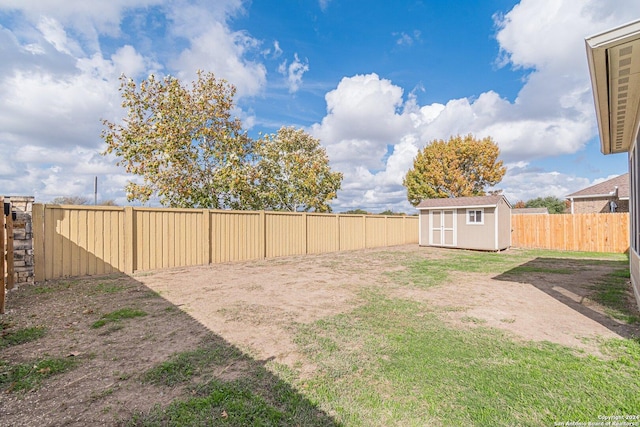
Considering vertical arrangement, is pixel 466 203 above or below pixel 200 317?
above

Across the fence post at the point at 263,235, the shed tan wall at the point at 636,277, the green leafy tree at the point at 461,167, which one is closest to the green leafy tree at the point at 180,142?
the fence post at the point at 263,235

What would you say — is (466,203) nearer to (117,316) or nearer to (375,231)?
(375,231)

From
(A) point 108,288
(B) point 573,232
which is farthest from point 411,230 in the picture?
(A) point 108,288

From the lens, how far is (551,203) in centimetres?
3484

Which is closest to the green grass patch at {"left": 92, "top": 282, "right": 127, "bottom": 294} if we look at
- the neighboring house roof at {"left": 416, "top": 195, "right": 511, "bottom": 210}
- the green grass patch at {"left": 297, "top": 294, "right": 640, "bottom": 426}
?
the green grass patch at {"left": 297, "top": 294, "right": 640, "bottom": 426}

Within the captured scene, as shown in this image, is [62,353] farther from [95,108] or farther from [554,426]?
[95,108]

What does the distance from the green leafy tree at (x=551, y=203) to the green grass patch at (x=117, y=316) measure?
41.5 meters

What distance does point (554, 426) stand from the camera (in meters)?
1.78

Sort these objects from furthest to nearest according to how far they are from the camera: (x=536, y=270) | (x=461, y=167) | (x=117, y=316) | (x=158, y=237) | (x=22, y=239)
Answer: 1. (x=461, y=167)
2. (x=536, y=270)
3. (x=158, y=237)
4. (x=22, y=239)
5. (x=117, y=316)

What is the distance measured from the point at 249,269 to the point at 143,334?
15.4 feet

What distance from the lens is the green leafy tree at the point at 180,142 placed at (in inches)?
416

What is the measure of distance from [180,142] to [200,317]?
887 cm

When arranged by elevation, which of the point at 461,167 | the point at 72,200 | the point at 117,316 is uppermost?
the point at 461,167

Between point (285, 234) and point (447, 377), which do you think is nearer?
point (447, 377)
